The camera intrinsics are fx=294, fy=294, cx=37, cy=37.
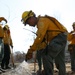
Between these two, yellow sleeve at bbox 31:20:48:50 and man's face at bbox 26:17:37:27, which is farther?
man's face at bbox 26:17:37:27

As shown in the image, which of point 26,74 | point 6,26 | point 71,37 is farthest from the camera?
point 6,26

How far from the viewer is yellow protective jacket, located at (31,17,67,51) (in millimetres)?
6262

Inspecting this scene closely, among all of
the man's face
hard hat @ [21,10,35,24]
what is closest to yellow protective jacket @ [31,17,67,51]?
the man's face

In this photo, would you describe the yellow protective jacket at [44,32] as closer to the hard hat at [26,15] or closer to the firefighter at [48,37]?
the firefighter at [48,37]

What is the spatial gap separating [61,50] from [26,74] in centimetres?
98

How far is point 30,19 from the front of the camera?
6.52m

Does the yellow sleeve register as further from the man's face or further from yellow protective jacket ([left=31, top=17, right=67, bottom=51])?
the man's face

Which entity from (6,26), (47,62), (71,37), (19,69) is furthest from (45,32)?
(6,26)

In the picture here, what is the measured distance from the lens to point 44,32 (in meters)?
6.27

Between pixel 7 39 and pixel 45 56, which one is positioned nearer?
pixel 45 56

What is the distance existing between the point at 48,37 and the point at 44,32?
29cm

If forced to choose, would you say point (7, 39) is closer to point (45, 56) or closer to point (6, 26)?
point (6, 26)

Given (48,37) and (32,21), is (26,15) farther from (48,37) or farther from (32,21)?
(48,37)

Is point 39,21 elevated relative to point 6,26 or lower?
lower
